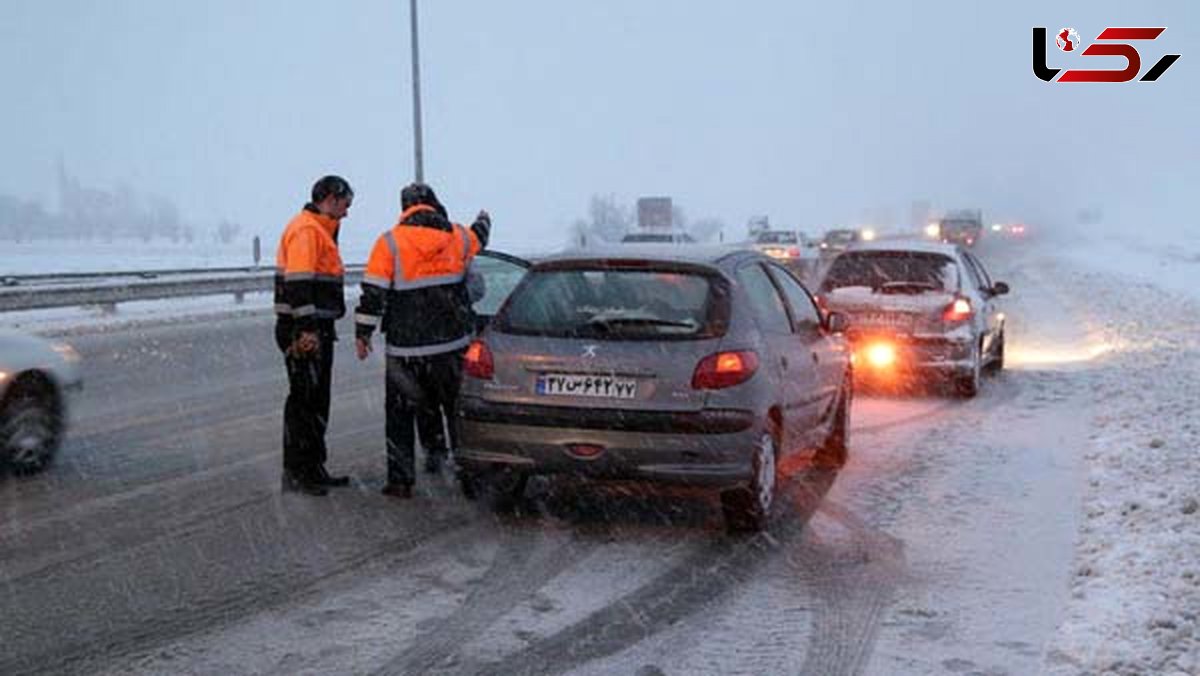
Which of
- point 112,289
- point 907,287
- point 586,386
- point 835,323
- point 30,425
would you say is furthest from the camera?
point 112,289

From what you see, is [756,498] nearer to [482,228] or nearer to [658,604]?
[658,604]

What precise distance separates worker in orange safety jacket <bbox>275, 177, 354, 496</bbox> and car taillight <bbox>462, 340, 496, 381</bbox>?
989mm

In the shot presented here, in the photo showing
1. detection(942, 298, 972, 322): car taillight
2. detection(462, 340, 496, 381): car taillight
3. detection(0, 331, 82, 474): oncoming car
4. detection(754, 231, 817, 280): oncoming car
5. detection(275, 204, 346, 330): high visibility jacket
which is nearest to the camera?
detection(462, 340, 496, 381): car taillight

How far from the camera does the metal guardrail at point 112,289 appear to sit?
17.8m

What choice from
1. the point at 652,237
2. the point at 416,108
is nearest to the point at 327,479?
the point at 416,108

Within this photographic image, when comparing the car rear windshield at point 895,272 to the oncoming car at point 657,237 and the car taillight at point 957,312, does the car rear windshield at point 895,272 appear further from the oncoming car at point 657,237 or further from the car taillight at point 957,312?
the oncoming car at point 657,237

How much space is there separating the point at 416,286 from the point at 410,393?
66 centimetres

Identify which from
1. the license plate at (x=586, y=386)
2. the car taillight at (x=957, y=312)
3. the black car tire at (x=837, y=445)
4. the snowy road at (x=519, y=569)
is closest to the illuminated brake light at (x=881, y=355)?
the car taillight at (x=957, y=312)

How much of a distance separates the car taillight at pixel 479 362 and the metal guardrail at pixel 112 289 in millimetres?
9880

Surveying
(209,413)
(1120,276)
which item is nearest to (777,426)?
(209,413)

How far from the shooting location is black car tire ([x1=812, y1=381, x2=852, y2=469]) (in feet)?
26.1

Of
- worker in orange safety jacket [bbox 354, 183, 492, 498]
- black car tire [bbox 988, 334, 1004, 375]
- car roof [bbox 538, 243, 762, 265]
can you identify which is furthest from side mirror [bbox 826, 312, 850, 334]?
black car tire [bbox 988, 334, 1004, 375]

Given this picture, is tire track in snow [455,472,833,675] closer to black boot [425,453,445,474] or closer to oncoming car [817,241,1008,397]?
black boot [425,453,445,474]

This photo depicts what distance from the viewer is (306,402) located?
6805mm
